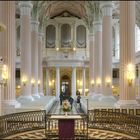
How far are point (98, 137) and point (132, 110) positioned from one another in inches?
163

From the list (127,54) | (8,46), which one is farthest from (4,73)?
(127,54)

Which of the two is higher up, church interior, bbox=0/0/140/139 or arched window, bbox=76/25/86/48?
arched window, bbox=76/25/86/48

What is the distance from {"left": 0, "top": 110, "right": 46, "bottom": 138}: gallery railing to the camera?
1277 centimetres

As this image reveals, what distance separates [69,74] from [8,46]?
32983 millimetres

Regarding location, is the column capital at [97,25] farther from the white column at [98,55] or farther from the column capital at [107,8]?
the column capital at [107,8]

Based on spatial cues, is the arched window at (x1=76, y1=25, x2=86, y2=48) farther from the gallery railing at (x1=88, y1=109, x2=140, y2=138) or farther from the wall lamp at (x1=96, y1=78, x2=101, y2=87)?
the gallery railing at (x1=88, y1=109, x2=140, y2=138)

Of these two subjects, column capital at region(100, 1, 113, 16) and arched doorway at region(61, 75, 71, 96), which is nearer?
column capital at region(100, 1, 113, 16)

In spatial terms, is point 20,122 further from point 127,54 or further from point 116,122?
point 127,54

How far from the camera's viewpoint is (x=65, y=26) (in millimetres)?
46344

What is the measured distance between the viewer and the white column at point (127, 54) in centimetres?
1593

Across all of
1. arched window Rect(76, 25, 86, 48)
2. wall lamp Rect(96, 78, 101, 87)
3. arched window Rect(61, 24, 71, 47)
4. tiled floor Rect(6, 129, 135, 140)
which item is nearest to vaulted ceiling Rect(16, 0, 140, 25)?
arched window Rect(76, 25, 86, 48)

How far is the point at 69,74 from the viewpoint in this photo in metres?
49.0

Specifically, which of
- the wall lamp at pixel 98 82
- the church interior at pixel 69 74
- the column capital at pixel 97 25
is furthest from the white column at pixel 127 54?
the column capital at pixel 97 25

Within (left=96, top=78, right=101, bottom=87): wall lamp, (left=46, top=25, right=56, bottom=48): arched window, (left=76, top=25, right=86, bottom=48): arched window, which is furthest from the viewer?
(left=76, top=25, right=86, bottom=48): arched window
